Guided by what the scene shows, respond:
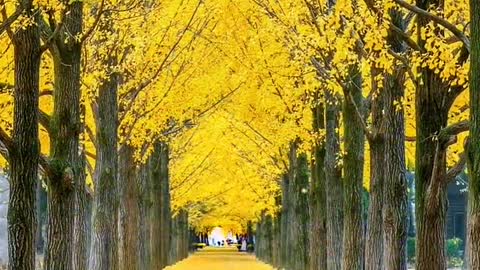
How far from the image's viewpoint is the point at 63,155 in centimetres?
1284

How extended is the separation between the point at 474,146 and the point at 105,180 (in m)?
10.3

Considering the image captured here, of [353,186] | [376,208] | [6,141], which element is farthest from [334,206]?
[6,141]

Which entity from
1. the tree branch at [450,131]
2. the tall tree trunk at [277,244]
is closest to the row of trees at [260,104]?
the tree branch at [450,131]

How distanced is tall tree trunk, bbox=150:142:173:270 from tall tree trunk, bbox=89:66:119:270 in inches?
524

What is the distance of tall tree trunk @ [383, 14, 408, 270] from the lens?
13281mm

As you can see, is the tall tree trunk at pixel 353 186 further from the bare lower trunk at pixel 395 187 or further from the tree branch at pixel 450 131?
the tree branch at pixel 450 131

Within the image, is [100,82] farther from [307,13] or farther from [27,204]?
[27,204]

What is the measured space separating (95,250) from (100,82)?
3025 millimetres

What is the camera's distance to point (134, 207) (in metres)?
23.9

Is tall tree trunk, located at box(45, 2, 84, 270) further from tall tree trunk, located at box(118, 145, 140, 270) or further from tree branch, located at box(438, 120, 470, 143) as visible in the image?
tall tree trunk, located at box(118, 145, 140, 270)

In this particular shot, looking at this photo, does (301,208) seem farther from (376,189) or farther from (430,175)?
(430,175)

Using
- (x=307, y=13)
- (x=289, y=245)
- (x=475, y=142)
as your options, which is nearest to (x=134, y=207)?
(x=307, y=13)

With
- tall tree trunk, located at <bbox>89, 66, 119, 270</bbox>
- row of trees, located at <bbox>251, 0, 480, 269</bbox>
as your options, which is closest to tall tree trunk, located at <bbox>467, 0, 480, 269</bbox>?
row of trees, located at <bbox>251, 0, 480, 269</bbox>

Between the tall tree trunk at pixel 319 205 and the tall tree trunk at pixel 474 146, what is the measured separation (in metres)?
13.7
